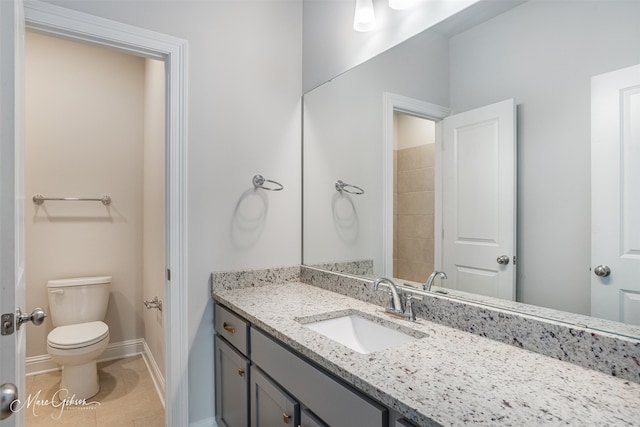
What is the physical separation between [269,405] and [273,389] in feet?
0.30

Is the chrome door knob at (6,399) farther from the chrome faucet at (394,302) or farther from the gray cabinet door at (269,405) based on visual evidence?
the chrome faucet at (394,302)

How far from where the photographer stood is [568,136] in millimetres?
1017

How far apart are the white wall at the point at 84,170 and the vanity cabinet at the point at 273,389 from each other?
1.66 m

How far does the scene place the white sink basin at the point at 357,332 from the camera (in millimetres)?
1365

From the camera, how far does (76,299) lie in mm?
2639

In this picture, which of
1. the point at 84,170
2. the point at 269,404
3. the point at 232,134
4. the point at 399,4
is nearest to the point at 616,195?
the point at 399,4

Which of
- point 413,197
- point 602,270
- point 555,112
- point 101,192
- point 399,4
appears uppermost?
point 399,4

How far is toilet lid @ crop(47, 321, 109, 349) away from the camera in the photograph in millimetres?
2203

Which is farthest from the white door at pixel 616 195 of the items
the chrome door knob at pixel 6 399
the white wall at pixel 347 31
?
the chrome door knob at pixel 6 399

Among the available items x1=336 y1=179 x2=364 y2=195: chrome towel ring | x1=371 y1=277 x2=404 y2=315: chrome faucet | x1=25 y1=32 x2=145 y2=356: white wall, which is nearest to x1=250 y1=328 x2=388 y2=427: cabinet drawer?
x1=371 y1=277 x2=404 y2=315: chrome faucet

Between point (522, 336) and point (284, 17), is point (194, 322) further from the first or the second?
point (284, 17)

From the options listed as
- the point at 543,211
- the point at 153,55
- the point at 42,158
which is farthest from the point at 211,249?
the point at 42,158

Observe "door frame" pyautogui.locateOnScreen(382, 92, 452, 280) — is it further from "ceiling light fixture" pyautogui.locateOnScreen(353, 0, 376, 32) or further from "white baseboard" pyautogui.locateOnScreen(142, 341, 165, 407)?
"white baseboard" pyautogui.locateOnScreen(142, 341, 165, 407)

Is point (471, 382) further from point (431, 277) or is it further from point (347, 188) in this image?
point (347, 188)
